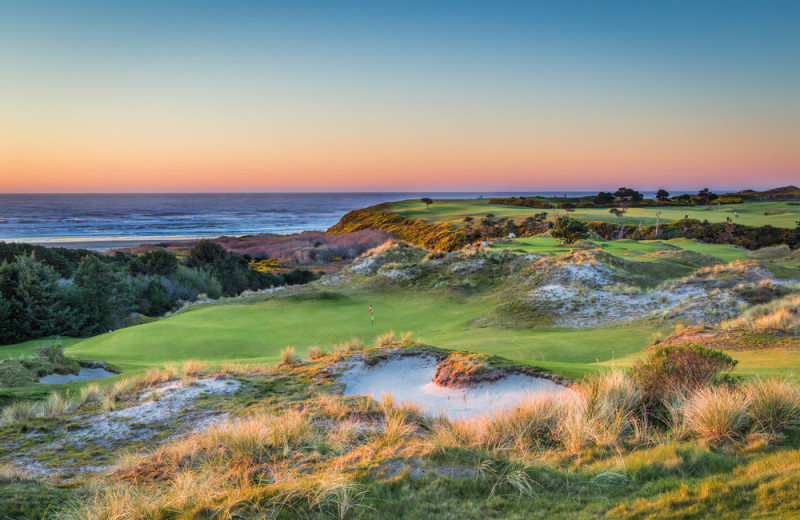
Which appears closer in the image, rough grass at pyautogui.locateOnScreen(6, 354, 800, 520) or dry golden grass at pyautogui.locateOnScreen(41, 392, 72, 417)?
rough grass at pyautogui.locateOnScreen(6, 354, 800, 520)

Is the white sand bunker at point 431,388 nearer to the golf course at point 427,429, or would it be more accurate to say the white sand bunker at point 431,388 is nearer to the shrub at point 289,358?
the golf course at point 427,429


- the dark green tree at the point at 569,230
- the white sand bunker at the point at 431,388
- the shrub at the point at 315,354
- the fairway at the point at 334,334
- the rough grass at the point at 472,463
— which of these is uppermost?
the dark green tree at the point at 569,230

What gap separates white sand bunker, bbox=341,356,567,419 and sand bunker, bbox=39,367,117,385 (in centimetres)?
627

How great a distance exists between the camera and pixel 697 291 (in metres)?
16.3

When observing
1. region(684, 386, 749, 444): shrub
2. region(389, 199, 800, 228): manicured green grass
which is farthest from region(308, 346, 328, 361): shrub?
region(389, 199, 800, 228): manicured green grass

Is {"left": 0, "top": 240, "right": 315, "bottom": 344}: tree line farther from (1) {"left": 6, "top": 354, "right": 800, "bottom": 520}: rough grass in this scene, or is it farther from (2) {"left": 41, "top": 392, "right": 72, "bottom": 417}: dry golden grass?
(1) {"left": 6, "top": 354, "right": 800, "bottom": 520}: rough grass

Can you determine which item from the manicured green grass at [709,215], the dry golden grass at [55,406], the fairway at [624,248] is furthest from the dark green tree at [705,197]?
the dry golden grass at [55,406]

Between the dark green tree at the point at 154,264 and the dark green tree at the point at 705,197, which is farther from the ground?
the dark green tree at the point at 705,197

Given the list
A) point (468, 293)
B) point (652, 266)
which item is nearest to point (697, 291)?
point (652, 266)

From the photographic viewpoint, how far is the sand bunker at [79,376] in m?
9.77

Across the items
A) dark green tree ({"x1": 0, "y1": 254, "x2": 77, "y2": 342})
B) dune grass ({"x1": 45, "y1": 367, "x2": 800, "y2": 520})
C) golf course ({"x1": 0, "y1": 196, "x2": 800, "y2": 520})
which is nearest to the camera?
dune grass ({"x1": 45, "y1": 367, "x2": 800, "y2": 520})

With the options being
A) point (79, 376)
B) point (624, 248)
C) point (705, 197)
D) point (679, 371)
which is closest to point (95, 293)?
point (79, 376)

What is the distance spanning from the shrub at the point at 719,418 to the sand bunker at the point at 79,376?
11665mm

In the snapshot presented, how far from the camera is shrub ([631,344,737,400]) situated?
20.3ft
